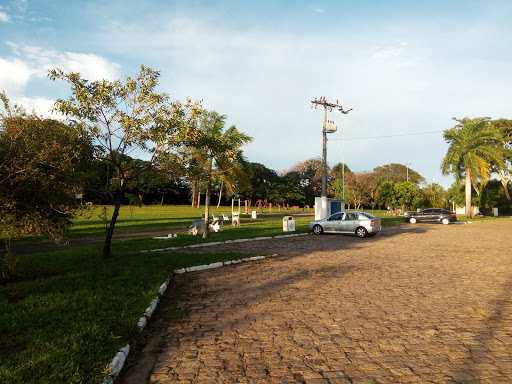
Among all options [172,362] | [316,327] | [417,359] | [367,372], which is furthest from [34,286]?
[417,359]

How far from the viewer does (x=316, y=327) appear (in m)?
5.44

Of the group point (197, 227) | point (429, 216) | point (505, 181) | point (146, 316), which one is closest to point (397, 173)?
point (505, 181)

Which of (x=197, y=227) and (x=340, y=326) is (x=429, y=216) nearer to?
(x=197, y=227)

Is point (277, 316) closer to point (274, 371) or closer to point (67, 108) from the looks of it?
point (274, 371)

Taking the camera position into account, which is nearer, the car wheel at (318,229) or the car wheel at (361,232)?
the car wheel at (361,232)

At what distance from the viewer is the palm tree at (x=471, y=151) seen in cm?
3800

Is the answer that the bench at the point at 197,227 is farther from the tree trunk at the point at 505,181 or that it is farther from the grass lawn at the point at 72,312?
the tree trunk at the point at 505,181

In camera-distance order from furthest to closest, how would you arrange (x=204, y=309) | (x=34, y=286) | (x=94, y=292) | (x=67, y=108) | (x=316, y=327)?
(x=67, y=108) → (x=34, y=286) → (x=94, y=292) → (x=204, y=309) → (x=316, y=327)

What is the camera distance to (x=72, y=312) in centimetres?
564

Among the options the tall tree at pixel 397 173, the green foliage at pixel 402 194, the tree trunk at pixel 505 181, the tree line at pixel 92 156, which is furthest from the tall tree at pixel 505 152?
the tree line at pixel 92 156

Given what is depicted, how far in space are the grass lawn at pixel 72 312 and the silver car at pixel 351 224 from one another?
11553 millimetres

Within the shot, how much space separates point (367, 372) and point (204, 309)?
10.7 feet

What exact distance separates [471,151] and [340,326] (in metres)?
39.9

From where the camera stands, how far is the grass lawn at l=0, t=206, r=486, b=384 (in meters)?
3.86
